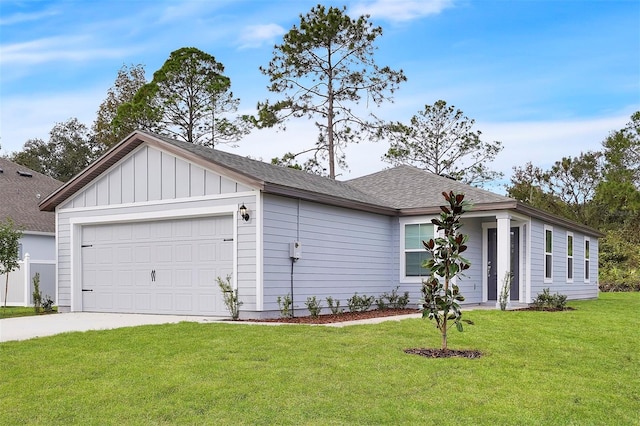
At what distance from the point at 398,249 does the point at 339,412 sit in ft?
34.8

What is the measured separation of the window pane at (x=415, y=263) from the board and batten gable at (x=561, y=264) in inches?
108

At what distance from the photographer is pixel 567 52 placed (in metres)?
17.2

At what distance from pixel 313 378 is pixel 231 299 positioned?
5.66 meters

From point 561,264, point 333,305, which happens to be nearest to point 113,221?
point 333,305

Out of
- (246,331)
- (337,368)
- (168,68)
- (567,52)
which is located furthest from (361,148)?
(337,368)

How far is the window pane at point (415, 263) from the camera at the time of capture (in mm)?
15469

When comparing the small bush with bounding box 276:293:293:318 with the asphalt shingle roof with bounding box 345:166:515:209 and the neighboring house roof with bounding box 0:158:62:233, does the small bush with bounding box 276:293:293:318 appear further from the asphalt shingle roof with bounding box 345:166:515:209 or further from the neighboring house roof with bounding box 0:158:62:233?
the neighboring house roof with bounding box 0:158:62:233

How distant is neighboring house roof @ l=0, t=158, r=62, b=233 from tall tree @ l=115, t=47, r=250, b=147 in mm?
5704

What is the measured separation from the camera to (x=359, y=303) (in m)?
14.2

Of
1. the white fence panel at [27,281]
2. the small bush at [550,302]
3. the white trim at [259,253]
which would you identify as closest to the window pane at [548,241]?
the small bush at [550,302]

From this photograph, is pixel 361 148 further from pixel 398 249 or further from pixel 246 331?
pixel 246 331

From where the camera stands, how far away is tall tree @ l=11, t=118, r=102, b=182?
39094 mm

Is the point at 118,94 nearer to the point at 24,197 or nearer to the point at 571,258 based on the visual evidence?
the point at 24,197

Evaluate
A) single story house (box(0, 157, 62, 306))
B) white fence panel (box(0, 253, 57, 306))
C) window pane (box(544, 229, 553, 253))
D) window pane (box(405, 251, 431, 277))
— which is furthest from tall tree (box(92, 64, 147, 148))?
window pane (box(544, 229, 553, 253))
